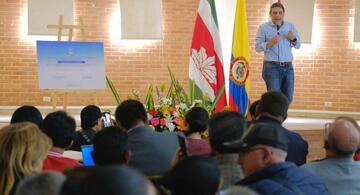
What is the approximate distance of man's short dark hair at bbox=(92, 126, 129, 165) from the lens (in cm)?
258

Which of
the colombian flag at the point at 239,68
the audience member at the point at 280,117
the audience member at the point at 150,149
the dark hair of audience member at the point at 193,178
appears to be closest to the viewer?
the dark hair of audience member at the point at 193,178

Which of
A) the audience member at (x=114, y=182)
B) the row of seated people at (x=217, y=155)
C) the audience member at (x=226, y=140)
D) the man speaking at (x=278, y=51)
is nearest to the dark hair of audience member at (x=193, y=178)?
the row of seated people at (x=217, y=155)

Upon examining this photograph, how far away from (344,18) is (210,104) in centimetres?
507

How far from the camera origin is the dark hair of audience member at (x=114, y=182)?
1.08 metres

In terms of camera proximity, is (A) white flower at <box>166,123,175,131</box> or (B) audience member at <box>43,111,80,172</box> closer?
(B) audience member at <box>43,111,80,172</box>

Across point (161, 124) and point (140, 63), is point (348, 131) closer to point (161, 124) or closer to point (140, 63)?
point (161, 124)

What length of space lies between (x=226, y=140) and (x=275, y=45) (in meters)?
4.32

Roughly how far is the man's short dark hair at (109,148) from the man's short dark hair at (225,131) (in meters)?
0.39

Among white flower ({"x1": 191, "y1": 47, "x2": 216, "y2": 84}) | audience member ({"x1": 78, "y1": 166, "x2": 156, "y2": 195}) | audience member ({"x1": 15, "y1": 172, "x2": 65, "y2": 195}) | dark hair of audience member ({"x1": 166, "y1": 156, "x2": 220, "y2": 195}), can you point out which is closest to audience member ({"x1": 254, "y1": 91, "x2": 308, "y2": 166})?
dark hair of audience member ({"x1": 166, "y1": 156, "x2": 220, "y2": 195})

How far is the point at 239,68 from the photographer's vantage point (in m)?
6.69

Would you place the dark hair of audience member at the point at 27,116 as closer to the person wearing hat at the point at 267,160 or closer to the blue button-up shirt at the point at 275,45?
the person wearing hat at the point at 267,160

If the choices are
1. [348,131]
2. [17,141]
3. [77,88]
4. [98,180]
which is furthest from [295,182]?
[77,88]

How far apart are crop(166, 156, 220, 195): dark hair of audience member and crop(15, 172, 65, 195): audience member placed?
0.35 metres

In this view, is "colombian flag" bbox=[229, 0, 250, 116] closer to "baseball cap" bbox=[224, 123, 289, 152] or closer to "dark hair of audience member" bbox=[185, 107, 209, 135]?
"dark hair of audience member" bbox=[185, 107, 209, 135]
